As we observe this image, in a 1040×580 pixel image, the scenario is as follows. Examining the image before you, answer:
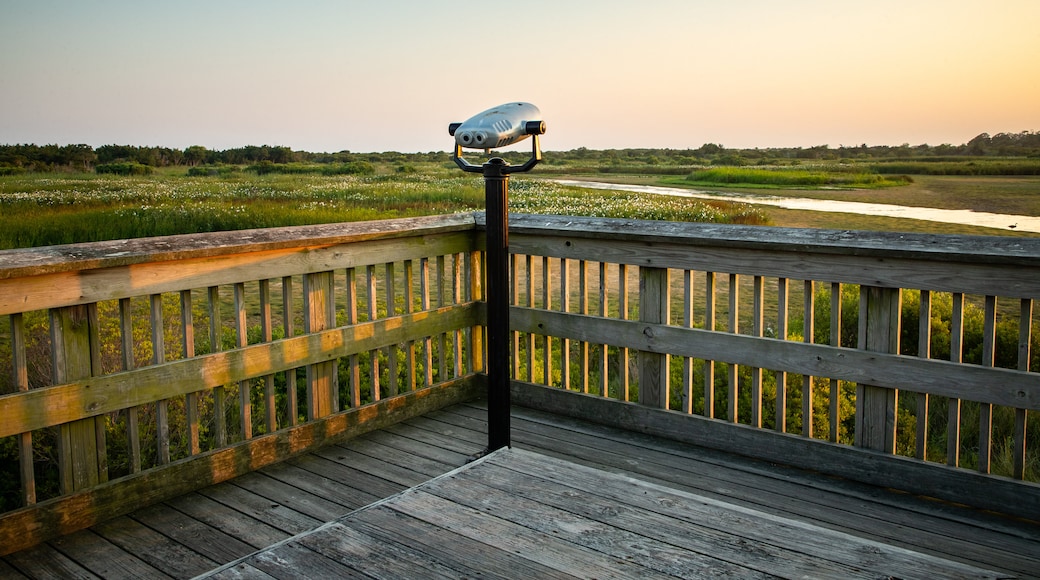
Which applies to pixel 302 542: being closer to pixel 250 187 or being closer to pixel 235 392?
pixel 235 392

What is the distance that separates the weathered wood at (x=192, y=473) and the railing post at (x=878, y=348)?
201 cm

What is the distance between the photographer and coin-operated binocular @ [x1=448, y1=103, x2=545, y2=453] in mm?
2744

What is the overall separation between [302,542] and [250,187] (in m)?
8.56

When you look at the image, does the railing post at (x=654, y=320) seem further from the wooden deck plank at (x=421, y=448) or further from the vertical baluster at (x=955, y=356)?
the vertical baluster at (x=955, y=356)

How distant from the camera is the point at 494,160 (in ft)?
9.66

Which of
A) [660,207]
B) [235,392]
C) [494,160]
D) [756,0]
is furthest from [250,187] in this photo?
[494,160]

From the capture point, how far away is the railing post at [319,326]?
347cm

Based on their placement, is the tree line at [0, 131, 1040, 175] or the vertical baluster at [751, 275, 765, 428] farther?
the tree line at [0, 131, 1040, 175]

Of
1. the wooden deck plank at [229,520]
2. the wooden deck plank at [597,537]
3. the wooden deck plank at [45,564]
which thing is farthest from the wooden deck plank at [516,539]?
the wooden deck plank at [45,564]

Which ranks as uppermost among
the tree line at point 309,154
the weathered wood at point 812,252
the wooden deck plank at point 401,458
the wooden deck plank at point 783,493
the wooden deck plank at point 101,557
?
the tree line at point 309,154

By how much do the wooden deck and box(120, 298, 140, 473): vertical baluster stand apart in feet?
0.69

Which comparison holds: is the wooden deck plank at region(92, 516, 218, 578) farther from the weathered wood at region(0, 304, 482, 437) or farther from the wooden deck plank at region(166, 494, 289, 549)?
the weathered wood at region(0, 304, 482, 437)

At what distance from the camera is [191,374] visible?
3.01m

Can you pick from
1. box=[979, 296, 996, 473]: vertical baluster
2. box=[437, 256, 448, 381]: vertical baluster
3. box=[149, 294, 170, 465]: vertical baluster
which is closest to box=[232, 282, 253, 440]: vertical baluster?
box=[149, 294, 170, 465]: vertical baluster
